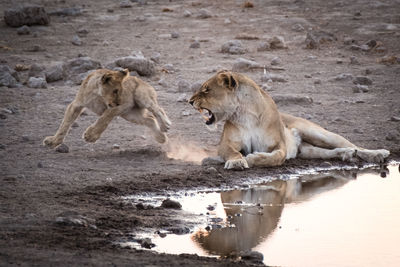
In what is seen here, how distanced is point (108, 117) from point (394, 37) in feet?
31.0

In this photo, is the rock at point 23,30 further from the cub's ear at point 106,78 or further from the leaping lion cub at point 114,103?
the cub's ear at point 106,78

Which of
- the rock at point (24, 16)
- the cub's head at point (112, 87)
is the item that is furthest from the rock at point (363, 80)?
the rock at point (24, 16)

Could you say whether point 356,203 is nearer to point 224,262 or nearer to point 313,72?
point 224,262

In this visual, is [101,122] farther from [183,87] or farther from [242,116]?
[183,87]

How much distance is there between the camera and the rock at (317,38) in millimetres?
15633

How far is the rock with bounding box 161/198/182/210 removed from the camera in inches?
271

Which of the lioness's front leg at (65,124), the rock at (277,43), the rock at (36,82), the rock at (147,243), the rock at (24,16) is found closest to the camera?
the rock at (147,243)

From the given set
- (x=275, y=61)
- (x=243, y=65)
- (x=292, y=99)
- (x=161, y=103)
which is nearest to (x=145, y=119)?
(x=161, y=103)

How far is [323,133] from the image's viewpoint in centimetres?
963

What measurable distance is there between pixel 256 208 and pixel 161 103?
4.62m

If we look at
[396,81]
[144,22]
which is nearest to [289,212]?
[396,81]

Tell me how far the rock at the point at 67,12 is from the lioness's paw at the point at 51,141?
9.86m

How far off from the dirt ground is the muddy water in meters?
0.36

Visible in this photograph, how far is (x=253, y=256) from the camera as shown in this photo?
551 cm
